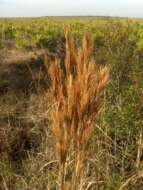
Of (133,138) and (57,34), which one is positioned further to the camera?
(57,34)

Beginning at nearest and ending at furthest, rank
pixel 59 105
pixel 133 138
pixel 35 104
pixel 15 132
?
pixel 59 105 → pixel 133 138 → pixel 15 132 → pixel 35 104

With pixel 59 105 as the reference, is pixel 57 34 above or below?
below

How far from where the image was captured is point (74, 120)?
1.49 m

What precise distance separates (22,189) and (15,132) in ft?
6.16

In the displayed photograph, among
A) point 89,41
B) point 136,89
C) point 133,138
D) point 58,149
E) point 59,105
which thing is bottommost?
point 133,138

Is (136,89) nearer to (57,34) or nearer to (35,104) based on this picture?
(35,104)

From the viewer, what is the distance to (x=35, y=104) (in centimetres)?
544

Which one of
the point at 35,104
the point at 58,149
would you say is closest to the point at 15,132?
the point at 35,104

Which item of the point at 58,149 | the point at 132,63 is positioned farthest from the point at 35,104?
the point at 58,149

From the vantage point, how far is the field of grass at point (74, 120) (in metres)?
1.49

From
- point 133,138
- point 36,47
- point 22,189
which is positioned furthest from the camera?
point 36,47

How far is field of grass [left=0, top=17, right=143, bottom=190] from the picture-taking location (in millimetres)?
1488

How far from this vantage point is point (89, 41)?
1551mm

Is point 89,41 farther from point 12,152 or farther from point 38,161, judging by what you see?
point 12,152
